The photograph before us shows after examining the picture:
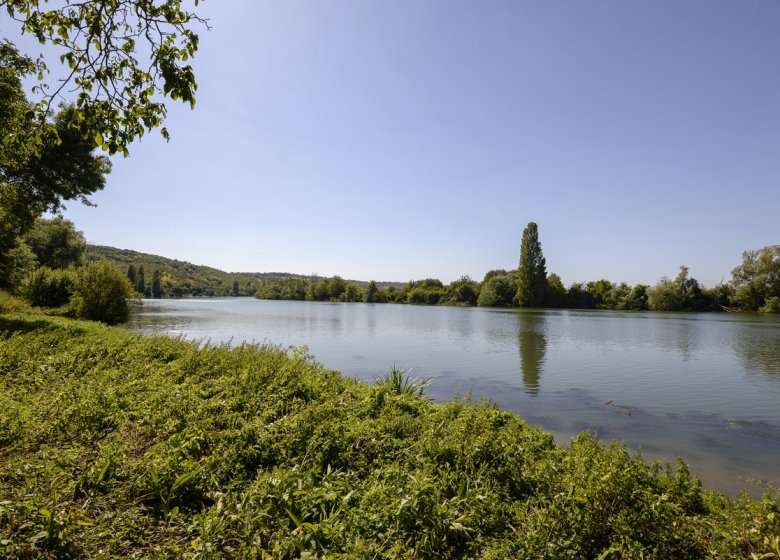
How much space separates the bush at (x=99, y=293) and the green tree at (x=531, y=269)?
70401mm

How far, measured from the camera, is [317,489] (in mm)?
4180

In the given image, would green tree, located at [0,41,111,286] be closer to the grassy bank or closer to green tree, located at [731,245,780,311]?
the grassy bank

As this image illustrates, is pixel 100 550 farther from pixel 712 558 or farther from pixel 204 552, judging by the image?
pixel 712 558

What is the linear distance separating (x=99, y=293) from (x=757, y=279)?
92.0m

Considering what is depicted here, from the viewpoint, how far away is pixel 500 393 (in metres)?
12.6

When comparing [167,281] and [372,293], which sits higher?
[167,281]

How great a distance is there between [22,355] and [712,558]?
13012mm

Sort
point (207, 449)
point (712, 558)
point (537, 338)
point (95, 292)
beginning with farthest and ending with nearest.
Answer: point (537, 338)
point (95, 292)
point (207, 449)
point (712, 558)

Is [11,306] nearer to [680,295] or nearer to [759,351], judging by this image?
[759,351]

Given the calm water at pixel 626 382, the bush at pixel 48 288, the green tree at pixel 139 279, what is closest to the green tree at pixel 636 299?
the calm water at pixel 626 382

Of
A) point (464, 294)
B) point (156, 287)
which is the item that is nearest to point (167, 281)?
point (156, 287)

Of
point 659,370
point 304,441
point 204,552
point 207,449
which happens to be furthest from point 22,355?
point 659,370

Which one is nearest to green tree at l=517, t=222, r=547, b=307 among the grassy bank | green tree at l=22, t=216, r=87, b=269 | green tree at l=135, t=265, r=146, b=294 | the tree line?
the tree line

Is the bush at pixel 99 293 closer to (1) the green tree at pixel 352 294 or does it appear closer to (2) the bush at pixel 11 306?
(2) the bush at pixel 11 306
